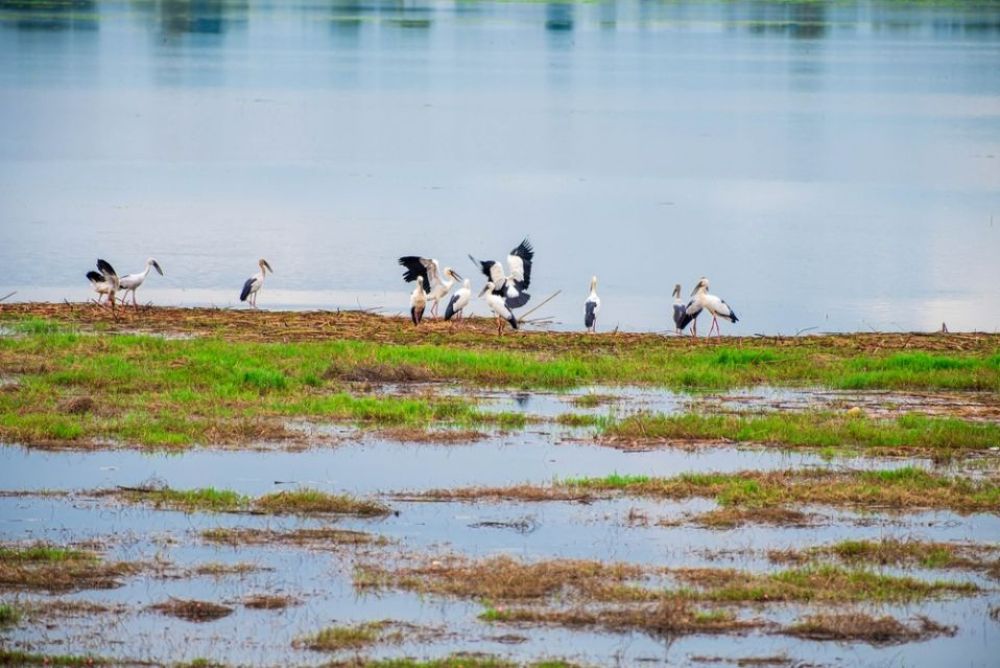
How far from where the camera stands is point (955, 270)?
29.1 metres

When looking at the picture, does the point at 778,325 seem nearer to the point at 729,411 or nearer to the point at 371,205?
the point at 729,411

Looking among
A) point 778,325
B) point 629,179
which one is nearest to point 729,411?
point 778,325

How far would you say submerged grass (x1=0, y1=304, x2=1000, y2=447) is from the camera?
14.4m

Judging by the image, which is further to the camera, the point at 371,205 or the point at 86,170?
the point at 86,170

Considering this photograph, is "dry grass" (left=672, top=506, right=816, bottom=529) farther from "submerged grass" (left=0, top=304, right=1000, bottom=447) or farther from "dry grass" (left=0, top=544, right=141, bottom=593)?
"dry grass" (left=0, top=544, right=141, bottom=593)

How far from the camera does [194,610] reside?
31.4 ft

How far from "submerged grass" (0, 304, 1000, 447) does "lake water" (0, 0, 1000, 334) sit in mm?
4133

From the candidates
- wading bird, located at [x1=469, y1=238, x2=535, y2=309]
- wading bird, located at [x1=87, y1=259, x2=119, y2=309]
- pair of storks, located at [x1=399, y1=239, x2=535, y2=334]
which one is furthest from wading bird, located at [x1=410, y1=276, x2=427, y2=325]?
wading bird, located at [x1=87, y1=259, x2=119, y2=309]

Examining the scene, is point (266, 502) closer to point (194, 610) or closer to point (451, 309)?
point (194, 610)

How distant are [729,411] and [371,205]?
22.2 m

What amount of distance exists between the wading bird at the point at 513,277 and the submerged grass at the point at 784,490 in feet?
24.8

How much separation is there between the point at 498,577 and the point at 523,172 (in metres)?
33.1

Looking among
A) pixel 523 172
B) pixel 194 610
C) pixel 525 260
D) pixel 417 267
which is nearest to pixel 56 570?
pixel 194 610

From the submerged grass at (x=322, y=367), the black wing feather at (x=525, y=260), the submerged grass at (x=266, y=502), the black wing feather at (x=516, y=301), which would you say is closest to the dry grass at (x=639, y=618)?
the submerged grass at (x=266, y=502)
